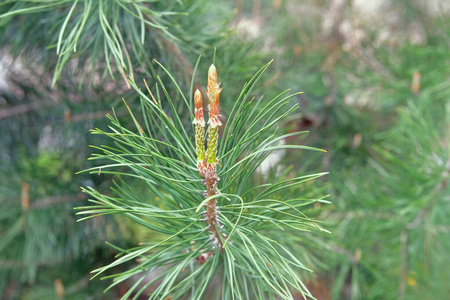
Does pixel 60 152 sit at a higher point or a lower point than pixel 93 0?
lower

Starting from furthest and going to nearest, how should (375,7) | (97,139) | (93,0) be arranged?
(375,7), (97,139), (93,0)

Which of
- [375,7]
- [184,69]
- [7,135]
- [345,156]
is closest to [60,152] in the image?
[7,135]

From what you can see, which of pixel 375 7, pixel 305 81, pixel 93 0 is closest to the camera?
pixel 93 0

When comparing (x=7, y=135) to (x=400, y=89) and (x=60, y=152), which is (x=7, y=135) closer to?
(x=60, y=152)

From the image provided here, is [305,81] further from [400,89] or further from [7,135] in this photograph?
[7,135]

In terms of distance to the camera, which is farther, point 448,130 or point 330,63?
point 330,63

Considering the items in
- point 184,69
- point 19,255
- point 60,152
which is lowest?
point 19,255
